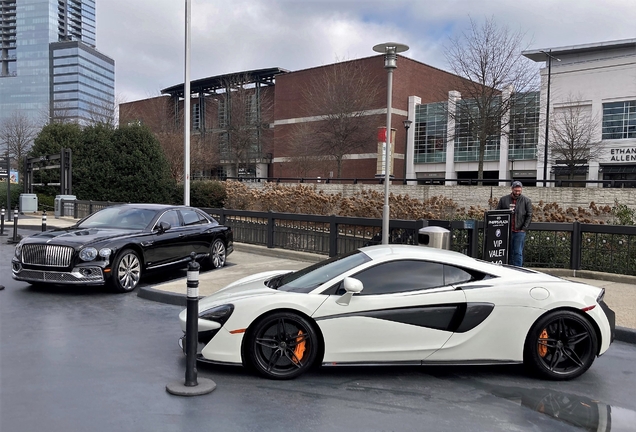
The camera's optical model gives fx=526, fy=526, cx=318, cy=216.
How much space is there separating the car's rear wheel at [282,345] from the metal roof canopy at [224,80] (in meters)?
54.5

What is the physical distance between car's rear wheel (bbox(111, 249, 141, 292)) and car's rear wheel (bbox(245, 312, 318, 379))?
470 cm

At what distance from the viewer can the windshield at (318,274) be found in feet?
17.2

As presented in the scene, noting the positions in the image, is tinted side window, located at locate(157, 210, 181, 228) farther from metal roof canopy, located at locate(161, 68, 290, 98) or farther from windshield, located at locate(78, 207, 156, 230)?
metal roof canopy, located at locate(161, 68, 290, 98)

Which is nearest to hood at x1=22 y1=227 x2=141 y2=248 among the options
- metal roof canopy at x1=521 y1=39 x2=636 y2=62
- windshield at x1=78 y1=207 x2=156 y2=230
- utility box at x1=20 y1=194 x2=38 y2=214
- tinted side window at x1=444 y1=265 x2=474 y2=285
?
windshield at x1=78 y1=207 x2=156 y2=230

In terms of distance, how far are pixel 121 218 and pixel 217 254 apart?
2.27m

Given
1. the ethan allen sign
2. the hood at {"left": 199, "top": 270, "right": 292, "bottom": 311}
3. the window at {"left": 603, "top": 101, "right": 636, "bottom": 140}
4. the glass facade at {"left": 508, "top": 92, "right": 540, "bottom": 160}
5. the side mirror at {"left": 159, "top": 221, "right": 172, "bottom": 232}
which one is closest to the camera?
the hood at {"left": 199, "top": 270, "right": 292, "bottom": 311}

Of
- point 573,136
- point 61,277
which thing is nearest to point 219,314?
point 61,277

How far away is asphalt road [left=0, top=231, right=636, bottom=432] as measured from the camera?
156 inches

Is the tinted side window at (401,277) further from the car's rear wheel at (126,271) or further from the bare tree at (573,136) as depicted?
the bare tree at (573,136)

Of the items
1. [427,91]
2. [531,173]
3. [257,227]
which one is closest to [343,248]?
[257,227]

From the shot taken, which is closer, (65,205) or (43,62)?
(65,205)

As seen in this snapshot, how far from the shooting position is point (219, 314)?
4.98 meters

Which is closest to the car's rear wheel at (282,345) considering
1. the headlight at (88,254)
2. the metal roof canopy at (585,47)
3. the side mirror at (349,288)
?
the side mirror at (349,288)

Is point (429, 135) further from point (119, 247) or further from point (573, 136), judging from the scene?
point (119, 247)
